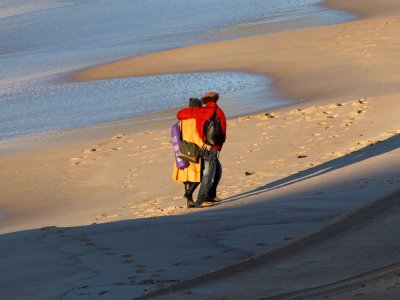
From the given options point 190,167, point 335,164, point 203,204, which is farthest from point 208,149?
point 335,164

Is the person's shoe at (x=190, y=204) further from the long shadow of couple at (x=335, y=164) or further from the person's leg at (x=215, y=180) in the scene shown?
the long shadow of couple at (x=335, y=164)

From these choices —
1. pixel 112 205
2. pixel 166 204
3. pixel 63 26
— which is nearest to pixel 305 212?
pixel 166 204

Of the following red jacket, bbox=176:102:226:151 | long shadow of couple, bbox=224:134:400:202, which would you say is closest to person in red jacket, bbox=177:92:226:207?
red jacket, bbox=176:102:226:151

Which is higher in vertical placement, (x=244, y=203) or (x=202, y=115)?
(x=202, y=115)

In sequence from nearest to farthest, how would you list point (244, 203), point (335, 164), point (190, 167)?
point (244, 203) < point (190, 167) < point (335, 164)

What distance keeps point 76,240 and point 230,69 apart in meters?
19.3

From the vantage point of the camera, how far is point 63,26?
1682 inches

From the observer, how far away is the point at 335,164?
12992mm

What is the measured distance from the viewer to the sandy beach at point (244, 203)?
6.65 m

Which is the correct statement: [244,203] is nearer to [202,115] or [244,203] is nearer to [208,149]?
[208,149]

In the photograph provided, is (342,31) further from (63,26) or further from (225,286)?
(225,286)

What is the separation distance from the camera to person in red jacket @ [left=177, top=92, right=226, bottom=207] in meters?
11.0

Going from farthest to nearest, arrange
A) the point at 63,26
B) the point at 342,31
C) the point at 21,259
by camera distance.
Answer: the point at 63,26 < the point at 342,31 < the point at 21,259

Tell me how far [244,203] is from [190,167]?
Result: 97 cm
